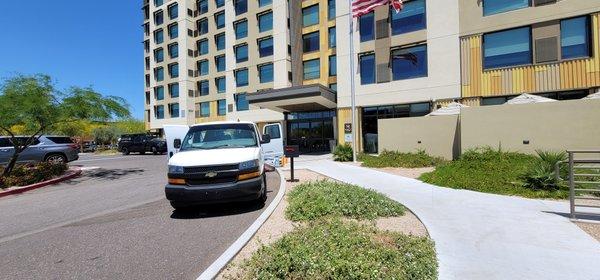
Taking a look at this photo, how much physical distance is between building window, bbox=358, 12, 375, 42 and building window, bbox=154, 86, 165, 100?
104 ft

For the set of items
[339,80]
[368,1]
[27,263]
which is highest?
[368,1]

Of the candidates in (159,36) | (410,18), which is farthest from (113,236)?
(159,36)

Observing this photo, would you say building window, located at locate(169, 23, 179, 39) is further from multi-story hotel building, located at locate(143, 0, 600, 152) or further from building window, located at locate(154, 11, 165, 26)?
multi-story hotel building, located at locate(143, 0, 600, 152)

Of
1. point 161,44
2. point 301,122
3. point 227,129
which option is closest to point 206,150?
point 227,129

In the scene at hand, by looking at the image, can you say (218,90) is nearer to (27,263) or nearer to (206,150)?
(206,150)

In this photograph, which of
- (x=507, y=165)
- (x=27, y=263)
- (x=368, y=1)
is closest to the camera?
(x=27, y=263)

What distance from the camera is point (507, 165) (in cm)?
1116

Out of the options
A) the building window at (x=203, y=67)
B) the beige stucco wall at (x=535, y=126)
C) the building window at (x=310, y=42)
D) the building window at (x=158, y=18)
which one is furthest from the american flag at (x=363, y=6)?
the building window at (x=158, y=18)

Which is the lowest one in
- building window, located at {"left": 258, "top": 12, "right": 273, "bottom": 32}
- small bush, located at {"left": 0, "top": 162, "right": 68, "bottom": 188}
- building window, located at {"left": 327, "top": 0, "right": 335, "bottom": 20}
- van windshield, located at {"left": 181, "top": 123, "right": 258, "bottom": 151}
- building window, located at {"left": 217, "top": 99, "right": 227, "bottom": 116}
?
small bush, located at {"left": 0, "top": 162, "right": 68, "bottom": 188}

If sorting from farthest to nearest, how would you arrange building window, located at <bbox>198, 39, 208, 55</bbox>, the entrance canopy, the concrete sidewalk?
building window, located at <bbox>198, 39, 208, 55</bbox> → the entrance canopy → the concrete sidewalk

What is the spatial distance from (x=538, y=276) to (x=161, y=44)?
49.9 metres

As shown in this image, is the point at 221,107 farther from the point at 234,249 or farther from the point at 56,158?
the point at 234,249

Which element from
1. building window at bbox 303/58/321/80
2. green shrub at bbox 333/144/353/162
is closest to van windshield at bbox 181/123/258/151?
green shrub at bbox 333/144/353/162

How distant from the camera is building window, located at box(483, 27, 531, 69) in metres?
18.6
